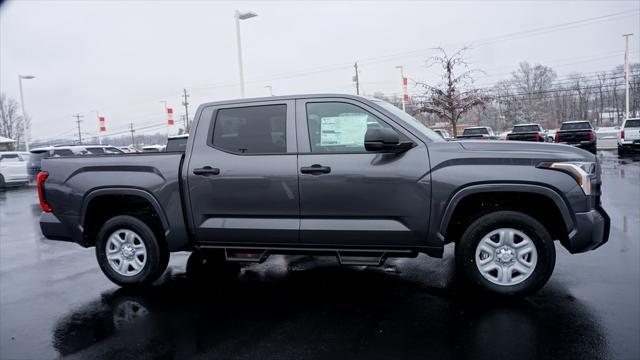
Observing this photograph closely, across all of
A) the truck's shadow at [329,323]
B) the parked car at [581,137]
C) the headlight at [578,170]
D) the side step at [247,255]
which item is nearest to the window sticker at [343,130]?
the side step at [247,255]

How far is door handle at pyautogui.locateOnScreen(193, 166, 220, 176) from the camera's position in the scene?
179 inches

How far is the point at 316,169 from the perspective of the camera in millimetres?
4273

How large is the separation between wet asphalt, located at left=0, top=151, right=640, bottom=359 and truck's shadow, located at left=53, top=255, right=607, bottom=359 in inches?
0.5

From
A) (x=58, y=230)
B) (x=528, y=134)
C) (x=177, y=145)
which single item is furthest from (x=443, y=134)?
(x=58, y=230)

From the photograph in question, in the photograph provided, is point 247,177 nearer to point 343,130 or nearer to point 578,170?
point 343,130

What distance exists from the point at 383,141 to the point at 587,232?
75.9 inches

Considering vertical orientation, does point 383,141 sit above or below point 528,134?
above

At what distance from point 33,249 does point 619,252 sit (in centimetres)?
864

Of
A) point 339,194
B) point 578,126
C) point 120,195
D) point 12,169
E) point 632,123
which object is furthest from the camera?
point 578,126

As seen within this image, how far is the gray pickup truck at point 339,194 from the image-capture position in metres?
4.05

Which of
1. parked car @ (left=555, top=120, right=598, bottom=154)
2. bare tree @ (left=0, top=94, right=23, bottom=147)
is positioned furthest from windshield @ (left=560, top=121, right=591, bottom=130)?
bare tree @ (left=0, top=94, right=23, bottom=147)

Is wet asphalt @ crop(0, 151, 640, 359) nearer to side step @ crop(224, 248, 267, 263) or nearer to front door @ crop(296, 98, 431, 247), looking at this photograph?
side step @ crop(224, 248, 267, 263)

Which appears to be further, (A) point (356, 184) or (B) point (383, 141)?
(A) point (356, 184)

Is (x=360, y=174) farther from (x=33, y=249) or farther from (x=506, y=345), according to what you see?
(x=33, y=249)
